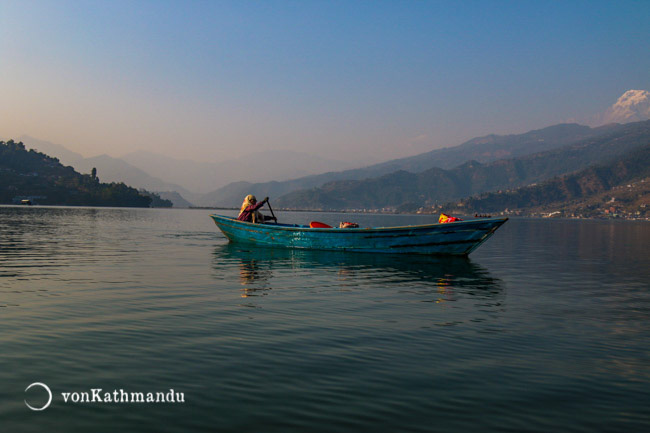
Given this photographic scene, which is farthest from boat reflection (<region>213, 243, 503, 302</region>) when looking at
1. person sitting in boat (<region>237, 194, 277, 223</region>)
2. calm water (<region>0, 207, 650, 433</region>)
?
person sitting in boat (<region>237, 194, 277, 223</region>)

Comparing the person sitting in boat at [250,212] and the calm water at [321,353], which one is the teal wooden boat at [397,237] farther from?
the calm water at [321,353]

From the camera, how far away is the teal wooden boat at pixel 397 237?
29875 millimetres

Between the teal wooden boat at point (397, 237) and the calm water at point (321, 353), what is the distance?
970cm

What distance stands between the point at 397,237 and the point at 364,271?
7657mm

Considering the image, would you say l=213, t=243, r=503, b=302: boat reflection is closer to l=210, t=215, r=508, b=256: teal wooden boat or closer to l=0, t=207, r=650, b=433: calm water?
l=0, t=207, r=650, b=433: calm water

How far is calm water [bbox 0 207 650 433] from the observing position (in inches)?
256

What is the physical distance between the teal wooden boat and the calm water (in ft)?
31.8

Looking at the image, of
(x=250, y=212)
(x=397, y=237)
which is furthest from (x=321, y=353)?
(x=250, y=212)

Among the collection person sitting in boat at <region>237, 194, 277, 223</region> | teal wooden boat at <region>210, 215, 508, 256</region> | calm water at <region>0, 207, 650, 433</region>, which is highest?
person sitting in boat at <region>237, 194, 277, 223</region>

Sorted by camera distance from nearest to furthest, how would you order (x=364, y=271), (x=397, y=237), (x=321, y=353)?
(x=321, y=353), (x=364, y=271), (x=397, y=237)

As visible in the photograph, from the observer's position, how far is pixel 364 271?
23.9m

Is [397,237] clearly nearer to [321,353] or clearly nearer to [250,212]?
[250,212]

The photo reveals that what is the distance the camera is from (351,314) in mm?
13422

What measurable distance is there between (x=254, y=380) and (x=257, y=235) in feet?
93.6
